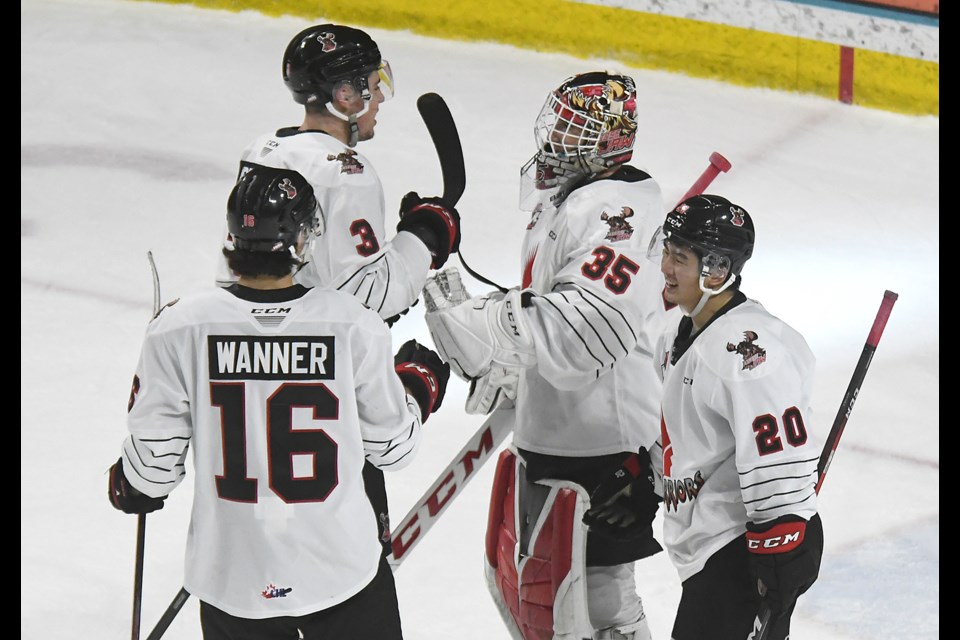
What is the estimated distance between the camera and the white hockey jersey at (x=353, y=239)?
247 cm

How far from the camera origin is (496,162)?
533cm

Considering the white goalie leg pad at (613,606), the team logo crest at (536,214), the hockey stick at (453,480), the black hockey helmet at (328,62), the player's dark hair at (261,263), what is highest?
the black hockey helmet at (328,62)

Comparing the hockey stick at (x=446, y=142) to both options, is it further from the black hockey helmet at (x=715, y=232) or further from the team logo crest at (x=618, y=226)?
the black hockey helmet at (x=715, y=232)

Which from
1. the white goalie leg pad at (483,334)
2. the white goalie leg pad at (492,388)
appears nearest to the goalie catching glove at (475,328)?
the white goalie leg pad at (483,334)

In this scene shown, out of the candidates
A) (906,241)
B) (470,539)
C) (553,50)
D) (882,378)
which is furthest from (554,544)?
(553,50)

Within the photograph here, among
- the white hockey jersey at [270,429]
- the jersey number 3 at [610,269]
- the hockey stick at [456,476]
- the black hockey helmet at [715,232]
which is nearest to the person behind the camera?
the white hockey jersey at [270,429]

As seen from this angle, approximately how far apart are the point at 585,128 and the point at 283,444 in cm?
88

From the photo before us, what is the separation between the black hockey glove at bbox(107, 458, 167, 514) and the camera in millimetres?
2162

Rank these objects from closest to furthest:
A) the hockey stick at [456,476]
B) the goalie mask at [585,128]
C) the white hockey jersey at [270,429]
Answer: the white hockey jersey at [270,429], the goalie mask at [585,128], the hockey stick at [456,476]

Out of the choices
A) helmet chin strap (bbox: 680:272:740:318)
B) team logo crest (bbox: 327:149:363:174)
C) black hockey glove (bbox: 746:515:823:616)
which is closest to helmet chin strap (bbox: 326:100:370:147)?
team logo crest (bbox: 327:149:363:174)

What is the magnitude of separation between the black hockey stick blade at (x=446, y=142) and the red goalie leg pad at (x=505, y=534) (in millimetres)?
538

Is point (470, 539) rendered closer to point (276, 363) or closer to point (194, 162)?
point (276, 363)

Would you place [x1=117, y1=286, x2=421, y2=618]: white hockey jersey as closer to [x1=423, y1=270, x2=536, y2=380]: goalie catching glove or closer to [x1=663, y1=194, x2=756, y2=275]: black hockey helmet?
[x1=423, y1=270, x2=536, y2=380]: goalie catching glove

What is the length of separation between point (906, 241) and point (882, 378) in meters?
1.04
